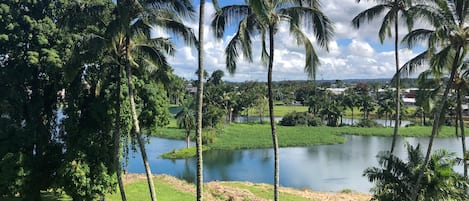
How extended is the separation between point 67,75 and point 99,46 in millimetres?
2442

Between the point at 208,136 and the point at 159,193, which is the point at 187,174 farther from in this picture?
the point at 208,136

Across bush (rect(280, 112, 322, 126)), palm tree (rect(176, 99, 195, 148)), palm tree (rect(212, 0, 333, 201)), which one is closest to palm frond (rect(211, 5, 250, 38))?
palm tree (rect(212, 0, 333, 201))

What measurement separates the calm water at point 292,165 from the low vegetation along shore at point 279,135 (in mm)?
1702

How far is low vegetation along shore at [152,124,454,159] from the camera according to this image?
46406 millimetres

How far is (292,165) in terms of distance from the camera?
123ft

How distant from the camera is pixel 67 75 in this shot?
14164 millimetres

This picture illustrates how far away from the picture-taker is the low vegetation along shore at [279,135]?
46406mm

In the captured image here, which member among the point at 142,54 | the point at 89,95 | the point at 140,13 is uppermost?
the point at 140,13

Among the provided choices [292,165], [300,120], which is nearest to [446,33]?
[292,165]

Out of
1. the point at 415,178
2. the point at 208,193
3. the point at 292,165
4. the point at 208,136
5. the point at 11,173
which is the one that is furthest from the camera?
the point at 208,136

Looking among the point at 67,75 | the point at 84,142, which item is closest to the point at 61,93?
the point at 84,142

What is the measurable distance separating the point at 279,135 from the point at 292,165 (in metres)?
18.2

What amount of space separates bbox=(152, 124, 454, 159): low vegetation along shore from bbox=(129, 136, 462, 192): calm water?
5.58 ft

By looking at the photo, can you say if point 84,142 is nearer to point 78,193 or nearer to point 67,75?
point 78,193
